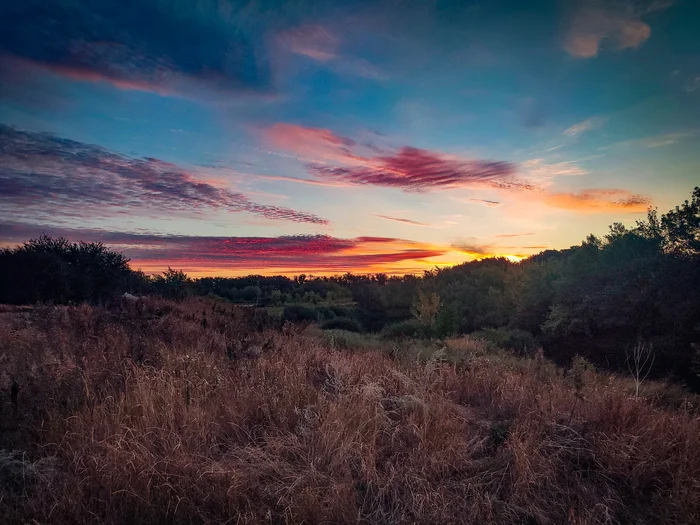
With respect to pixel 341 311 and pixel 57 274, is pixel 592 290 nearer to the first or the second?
pixel 57 274

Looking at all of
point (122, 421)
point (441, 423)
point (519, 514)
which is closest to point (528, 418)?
point (441, 423)

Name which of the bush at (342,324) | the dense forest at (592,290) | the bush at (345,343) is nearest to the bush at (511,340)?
the dense forest at (592,290)

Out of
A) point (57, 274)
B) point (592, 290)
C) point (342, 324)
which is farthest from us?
point (342, 324)

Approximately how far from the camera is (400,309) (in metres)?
53.2

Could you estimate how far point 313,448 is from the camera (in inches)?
164

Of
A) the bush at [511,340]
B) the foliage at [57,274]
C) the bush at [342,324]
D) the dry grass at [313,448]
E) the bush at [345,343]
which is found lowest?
the bush at [342,324]

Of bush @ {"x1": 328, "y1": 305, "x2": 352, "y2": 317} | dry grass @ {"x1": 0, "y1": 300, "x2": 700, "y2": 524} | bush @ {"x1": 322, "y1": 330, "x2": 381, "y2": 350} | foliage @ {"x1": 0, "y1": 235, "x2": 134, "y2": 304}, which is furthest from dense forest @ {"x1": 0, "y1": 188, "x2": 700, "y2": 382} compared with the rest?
bush @ {"x1": 328, "y1": 305, "x2": 352, "y2": 317}

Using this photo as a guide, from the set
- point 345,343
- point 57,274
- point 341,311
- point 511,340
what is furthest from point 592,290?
point 341,311

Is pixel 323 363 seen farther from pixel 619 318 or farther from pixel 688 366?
pixel 619 318

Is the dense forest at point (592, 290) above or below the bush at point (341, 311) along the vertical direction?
above

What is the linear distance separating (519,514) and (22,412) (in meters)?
5.28

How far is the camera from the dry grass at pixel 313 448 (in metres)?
3.52

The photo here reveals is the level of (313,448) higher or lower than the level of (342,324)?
higher

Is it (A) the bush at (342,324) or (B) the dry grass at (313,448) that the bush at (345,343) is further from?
(A) the bush at (342,324)
